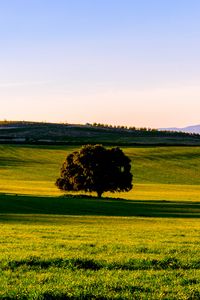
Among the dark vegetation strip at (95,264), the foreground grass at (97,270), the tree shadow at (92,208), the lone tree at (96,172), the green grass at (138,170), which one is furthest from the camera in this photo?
the green grass at (138,170)

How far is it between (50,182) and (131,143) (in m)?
78.3

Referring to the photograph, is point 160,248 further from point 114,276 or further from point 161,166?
point 161,166

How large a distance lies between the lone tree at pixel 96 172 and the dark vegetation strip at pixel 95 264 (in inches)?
2431

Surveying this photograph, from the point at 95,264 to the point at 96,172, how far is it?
62.7m

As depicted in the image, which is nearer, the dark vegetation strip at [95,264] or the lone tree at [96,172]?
the dark vegetation strip at [95,264]

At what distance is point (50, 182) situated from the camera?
108312 mm

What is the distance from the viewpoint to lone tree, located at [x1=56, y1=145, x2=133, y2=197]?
3140 inches

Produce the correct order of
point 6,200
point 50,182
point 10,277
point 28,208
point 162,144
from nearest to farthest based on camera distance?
1. point 10,277
2. point 28,208
3. point 6,200
4. point 50,182
5. point 162,144

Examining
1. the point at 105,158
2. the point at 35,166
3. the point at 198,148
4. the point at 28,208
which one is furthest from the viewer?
the point at 198,148

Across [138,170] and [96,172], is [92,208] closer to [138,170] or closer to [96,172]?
[96,172]

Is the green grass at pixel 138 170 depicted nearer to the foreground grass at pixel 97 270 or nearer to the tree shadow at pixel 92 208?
the tree shadow at pixel 92 208

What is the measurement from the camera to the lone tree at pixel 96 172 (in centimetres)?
7975

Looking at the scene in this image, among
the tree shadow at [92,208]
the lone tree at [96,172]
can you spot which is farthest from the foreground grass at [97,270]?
the lone tree at [96,172]

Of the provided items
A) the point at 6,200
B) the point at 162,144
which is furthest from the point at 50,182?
the point at 162,144
